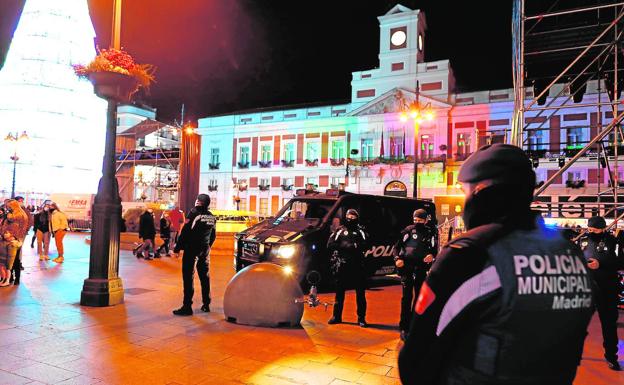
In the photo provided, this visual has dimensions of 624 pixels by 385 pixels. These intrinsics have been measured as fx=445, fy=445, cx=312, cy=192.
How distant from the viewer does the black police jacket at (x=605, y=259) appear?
18.7ft

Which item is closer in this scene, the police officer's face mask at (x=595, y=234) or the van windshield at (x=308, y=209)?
the police officer's face mask at (x=595, y=234)

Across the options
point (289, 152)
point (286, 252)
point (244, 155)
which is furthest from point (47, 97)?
point (286, 252)

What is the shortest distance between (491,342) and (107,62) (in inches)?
304

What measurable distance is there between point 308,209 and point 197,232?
427 centimetres

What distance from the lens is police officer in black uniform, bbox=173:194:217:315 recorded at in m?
7.31

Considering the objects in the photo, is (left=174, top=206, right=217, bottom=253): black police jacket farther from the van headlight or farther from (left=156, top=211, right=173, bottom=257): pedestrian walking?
(left=156, top=211, right=173, bottom=257): pedestrian walking

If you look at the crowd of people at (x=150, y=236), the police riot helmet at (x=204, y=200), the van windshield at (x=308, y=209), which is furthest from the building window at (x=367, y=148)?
the police riot helmet at (x=204, y=200)

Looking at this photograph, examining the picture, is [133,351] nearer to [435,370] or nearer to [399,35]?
[435,370]

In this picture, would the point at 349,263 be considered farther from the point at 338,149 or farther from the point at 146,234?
the point at 338,149

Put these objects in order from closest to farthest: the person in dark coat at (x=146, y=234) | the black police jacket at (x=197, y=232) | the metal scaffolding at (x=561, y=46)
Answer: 1. the black police jacket at (x=197, y=232)
2. the metal scaffolding at (x=561, y=46)
3. the person in dark coat at (x=146, y=234)

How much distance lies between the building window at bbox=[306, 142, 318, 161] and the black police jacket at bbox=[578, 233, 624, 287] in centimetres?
3806

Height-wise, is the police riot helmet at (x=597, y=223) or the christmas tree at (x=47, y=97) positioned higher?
the christmas tree at (x=47, y=97)

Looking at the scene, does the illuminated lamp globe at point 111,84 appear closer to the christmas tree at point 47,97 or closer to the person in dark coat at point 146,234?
the person in dark coat at point 146,234

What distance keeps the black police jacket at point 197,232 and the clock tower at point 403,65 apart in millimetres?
34184
